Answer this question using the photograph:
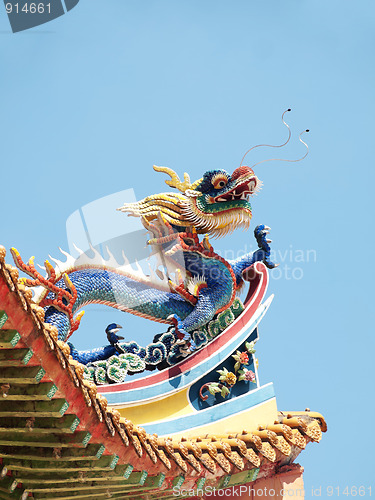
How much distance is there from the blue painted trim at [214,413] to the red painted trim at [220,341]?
1.53 feet

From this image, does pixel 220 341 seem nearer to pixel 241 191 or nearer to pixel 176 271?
pixel 176 271

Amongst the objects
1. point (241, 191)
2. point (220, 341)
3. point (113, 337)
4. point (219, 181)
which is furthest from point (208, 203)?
point (113, 337)

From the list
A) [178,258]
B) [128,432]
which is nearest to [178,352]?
[178,258]

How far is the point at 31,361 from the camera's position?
546cm

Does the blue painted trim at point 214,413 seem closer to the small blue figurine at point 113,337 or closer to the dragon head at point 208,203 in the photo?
the small blue figurine at point 113,337

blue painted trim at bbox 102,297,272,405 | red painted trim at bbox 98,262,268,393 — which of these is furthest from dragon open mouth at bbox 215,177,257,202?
blue painted trim at bbox 102,297,272,405

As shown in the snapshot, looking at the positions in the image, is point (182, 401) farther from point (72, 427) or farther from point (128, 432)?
point (72, 427)

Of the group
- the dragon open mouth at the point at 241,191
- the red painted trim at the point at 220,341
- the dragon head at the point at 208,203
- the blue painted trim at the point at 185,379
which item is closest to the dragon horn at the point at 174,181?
the dragon head at the point at 208,203

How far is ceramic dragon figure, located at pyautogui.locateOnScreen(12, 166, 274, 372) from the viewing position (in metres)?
9.12

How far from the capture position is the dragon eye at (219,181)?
10.3 metres

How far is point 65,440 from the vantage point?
620 centimetres

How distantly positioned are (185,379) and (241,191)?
8.23 feet

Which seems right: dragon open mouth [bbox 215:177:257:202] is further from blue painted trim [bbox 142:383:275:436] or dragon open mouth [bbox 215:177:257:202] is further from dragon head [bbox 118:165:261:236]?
blue painted trim [bbox 142:383:275:436]

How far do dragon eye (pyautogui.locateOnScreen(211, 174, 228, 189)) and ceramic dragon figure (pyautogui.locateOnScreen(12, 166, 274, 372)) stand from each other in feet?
0.04
